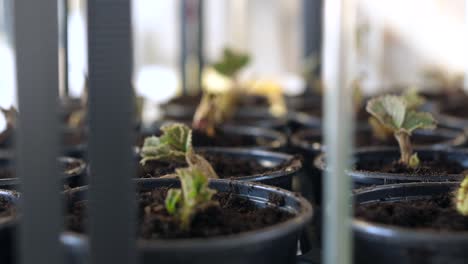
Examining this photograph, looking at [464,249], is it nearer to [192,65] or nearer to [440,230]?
[440,230]

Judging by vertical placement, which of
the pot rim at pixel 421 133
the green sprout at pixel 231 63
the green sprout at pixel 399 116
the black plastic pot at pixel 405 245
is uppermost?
the green sprout at pixel 231 63

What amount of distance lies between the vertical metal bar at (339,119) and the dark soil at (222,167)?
61 centimetres

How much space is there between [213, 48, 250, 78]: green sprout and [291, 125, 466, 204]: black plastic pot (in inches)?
20.2

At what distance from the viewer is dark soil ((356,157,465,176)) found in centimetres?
138

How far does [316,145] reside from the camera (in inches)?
70.7

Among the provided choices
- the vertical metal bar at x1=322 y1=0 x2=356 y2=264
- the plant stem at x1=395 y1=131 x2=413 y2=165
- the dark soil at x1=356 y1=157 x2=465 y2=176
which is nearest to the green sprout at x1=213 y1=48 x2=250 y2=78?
the dark soil at x1=356 y1=157 x2=465 y2=176

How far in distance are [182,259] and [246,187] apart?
38 centimetres

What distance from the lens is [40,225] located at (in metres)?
0.77

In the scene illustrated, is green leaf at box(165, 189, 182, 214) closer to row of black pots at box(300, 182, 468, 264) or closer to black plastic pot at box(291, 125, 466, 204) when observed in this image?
row of black pots at box(300, 182, 468, 264)

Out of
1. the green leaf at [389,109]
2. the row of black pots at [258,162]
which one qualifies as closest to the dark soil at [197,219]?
the row of black pots at [258,162]

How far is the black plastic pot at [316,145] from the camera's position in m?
1.65

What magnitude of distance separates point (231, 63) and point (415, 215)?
151cm

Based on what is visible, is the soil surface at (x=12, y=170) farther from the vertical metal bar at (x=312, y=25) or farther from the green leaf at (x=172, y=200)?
the vertical metal bar at (x=312, y=25)

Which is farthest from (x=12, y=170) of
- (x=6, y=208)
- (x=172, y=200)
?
(x=172, y=200)
